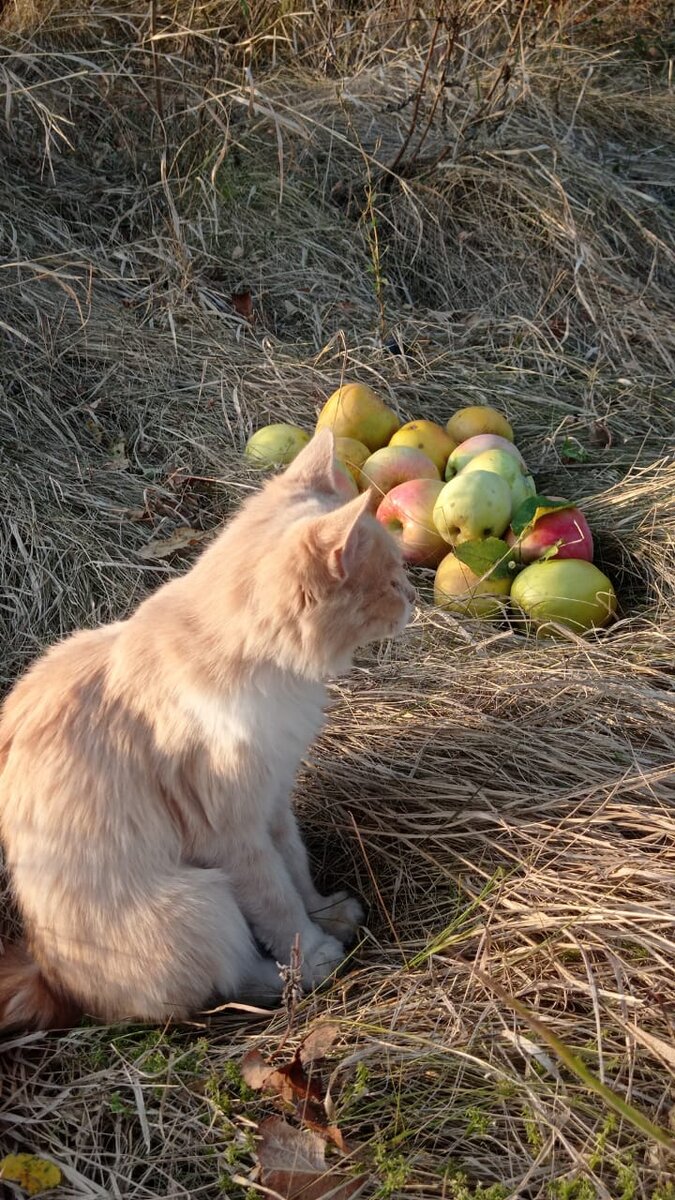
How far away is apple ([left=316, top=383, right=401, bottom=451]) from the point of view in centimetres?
343

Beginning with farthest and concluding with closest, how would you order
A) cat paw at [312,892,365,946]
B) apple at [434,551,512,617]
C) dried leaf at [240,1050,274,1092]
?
apple at [434,551,512,617]
cat paw at [312,892,365,946]
dried leaf at [240,1050,274,1092]

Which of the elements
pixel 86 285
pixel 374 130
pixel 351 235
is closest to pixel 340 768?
pixel 86 285

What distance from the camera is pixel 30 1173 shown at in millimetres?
1747

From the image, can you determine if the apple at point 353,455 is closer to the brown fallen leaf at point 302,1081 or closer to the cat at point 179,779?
the cat at point 179,779

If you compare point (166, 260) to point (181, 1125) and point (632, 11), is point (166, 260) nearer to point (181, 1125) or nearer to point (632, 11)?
point (181, 1125)

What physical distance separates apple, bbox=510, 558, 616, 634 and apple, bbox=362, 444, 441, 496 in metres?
0.49

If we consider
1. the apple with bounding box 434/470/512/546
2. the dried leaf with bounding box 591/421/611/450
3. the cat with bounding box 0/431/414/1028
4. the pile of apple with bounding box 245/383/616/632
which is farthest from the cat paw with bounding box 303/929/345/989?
the dried leaf with bounding box 591/421/611/450

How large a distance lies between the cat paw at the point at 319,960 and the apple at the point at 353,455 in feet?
5.10

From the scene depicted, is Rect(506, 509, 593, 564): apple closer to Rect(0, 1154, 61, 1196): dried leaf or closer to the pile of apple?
the pile of apple

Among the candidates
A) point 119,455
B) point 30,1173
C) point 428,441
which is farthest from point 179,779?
point 119,455

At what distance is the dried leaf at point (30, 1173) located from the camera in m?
1.73

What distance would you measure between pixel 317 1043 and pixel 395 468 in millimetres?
1814

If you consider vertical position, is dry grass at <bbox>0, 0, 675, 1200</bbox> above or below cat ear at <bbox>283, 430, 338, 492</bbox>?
below

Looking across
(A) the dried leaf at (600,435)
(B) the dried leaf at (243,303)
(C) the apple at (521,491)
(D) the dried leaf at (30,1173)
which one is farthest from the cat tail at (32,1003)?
(B) the dried leaf at (243,303)
